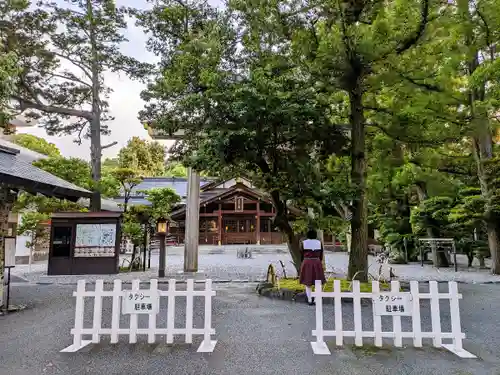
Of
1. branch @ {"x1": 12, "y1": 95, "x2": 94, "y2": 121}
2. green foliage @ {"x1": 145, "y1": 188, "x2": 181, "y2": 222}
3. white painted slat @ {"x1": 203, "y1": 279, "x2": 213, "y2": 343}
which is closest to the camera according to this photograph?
white painted slat @ {"x1": 203, "y1": 279, "x2": 213, "y2": 343}

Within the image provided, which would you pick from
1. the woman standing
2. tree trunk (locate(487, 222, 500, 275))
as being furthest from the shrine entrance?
the woman standing

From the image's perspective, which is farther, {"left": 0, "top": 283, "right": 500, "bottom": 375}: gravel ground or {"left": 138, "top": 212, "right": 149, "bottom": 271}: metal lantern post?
{"left": 138, "top": 212, "right": 149, "bottom": 271}: metal lantern post

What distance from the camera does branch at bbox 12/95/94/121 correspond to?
1205cm

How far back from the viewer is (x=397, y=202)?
16625mm

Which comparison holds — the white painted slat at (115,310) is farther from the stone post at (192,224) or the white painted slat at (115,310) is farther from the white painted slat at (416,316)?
the stone post at (192,224)

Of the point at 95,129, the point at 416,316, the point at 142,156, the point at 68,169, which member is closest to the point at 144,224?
the point at 68,169

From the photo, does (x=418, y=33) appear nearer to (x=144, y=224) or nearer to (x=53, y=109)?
(x=144, y=224)

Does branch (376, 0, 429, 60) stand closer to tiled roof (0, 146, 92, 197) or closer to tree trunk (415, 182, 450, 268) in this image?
tiled roof (0, 146, 92, 197)

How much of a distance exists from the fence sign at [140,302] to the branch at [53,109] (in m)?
11.0

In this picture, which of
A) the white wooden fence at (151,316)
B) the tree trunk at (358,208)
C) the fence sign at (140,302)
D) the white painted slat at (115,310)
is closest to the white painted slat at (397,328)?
the white wooden fence at (151,316)

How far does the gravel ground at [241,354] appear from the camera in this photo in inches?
125

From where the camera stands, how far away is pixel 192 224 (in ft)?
36.8

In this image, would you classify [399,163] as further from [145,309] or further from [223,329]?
[145,309]

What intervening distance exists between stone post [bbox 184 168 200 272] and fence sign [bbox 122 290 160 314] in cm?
738
